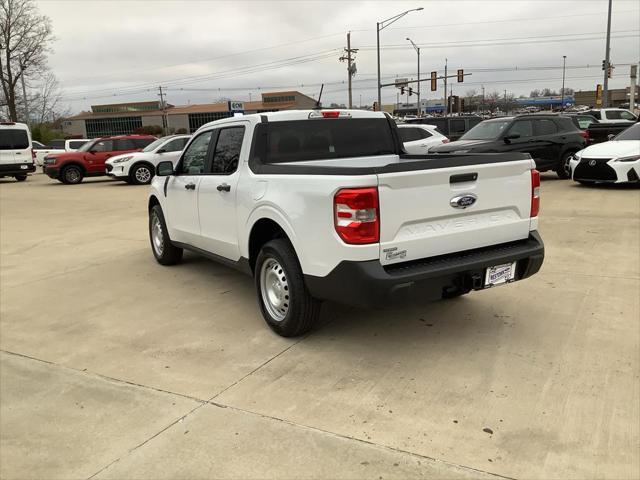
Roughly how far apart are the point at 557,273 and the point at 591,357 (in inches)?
87.7

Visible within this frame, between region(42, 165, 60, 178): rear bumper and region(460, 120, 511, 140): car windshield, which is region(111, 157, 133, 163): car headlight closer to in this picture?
region(42, 165, 60, 178): rear bumper

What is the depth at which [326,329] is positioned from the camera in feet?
15.1

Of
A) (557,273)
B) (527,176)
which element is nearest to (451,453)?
(527,176)

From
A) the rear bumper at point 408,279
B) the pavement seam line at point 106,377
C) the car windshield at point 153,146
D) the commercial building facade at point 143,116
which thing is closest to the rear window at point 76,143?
the car windshield at point 153,146

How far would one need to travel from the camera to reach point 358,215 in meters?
3.48

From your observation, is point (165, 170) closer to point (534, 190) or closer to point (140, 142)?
point (534, 190)

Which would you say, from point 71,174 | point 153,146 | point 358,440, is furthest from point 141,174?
point 358,440

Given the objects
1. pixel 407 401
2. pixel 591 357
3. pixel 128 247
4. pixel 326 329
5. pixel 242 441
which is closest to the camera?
pixel 242 441

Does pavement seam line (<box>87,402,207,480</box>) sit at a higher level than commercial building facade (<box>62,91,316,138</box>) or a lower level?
lower

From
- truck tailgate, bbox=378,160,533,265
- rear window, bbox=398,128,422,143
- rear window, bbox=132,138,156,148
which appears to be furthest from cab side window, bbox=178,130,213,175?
Answer: rear window, bbox=132,138,156,148

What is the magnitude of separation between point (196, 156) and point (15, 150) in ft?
67.5

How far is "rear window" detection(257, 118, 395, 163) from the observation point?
4.72 meters

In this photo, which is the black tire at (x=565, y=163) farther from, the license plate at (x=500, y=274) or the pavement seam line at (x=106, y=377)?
the pavement seam line at (x=106, y=377)

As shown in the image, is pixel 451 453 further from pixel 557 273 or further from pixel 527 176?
pixel 557 273
